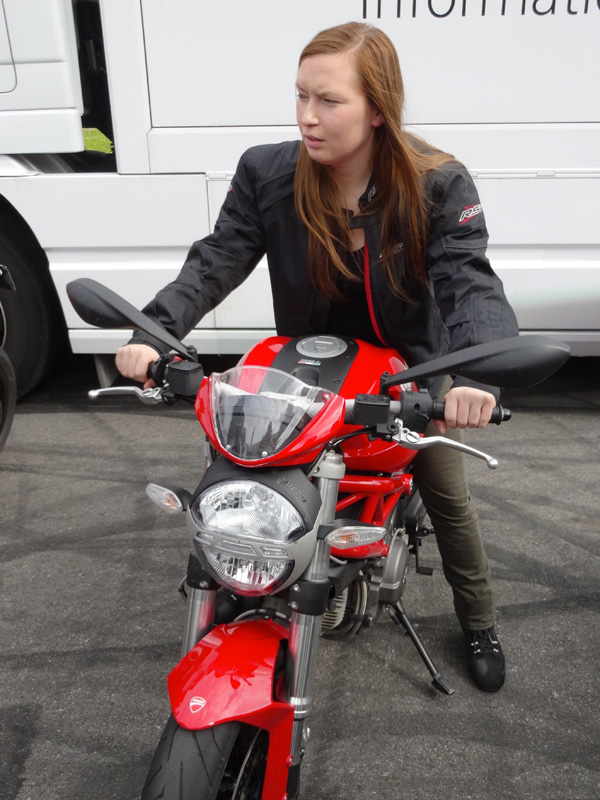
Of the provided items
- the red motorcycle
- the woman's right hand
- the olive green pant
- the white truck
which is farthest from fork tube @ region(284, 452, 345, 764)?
the white truck

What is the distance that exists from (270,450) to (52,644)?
1.55 metres

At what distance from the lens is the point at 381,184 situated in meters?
1.78

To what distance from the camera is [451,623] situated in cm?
263

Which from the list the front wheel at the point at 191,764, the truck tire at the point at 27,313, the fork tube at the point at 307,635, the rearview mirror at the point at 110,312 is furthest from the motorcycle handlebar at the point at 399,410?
the truck tire at the point at 27,313

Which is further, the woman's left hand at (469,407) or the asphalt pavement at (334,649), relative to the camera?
the asphalt pavement at (334,649)

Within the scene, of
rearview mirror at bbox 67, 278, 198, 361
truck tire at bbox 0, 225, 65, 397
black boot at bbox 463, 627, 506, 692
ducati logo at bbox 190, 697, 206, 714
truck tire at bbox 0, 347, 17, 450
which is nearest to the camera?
ducati logo at bbox 190, 697, 206, 714

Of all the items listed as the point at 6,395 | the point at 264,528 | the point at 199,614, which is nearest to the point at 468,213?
the point at 264,528

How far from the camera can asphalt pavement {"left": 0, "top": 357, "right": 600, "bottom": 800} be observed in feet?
6.59

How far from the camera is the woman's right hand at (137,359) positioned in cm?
166

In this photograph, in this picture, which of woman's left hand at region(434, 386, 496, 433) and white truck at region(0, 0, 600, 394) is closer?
woman's left hand at region(434, 386, 496, 433)

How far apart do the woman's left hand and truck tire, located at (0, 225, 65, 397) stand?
348 cm

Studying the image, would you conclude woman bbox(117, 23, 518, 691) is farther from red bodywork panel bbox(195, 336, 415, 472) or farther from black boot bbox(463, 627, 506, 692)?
black boot bbox(463, 627, 506, 692)

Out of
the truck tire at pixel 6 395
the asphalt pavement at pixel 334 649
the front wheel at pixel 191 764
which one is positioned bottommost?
the asphalt pavement at pixel 334 649

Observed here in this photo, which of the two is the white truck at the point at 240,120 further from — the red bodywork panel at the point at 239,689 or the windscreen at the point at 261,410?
the red bodywork panel at the point at 239,689
